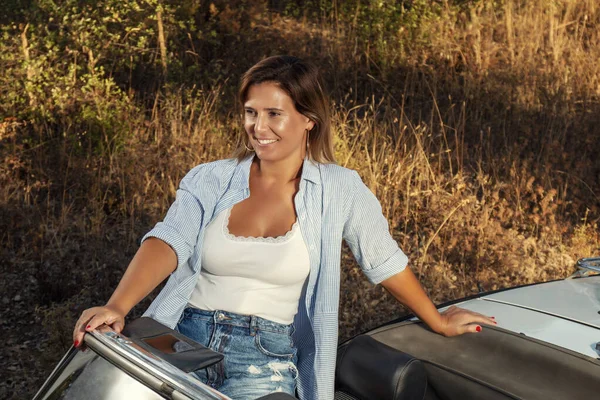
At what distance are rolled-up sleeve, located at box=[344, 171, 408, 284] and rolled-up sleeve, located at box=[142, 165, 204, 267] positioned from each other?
A: 0.50 m

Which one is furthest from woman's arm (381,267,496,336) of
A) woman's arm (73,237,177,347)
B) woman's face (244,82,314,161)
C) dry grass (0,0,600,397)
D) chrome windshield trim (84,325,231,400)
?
dry grass (0,0,600,397)

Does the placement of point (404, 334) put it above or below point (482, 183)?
above

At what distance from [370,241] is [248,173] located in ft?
1.52

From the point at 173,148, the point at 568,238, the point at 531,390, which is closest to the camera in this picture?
the point at 531,390

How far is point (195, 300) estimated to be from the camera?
2531 mm

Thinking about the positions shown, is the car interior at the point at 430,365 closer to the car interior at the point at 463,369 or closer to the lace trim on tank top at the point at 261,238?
the car interior at the point at 463,369

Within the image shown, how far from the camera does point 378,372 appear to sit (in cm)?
239

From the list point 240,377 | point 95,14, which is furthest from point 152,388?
point 95,14

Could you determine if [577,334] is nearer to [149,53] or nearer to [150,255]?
[150,255]

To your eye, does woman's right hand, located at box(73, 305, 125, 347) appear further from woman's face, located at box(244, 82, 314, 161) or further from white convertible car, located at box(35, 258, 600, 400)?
woman's face, located at box(244, 82, 314, 161)

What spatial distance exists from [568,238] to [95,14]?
4.55m

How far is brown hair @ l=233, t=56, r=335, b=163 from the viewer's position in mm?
2596

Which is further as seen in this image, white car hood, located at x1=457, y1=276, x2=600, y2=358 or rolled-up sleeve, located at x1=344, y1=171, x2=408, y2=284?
rolled-up sleeve, located at x1=344, y1=171, x2=408, y2=284

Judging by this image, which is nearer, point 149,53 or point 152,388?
point 152,388
